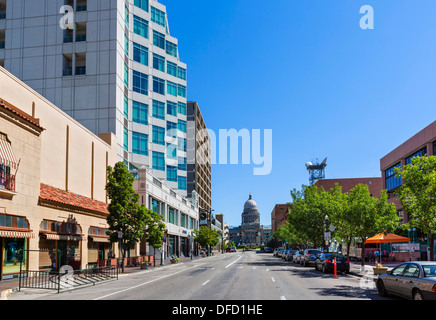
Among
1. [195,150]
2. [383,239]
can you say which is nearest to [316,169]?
[195,150]

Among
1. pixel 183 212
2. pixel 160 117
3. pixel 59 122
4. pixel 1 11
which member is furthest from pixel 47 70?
pixel 183 212

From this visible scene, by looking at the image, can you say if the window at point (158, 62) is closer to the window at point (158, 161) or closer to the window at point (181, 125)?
the window at point (181, 125)

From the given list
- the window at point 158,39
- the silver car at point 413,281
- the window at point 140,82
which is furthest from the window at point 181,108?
the silver car at point 413,281

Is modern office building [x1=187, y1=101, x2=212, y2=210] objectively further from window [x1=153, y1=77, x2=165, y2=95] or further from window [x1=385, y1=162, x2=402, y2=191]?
window [x1=385, y1=162, x2=402, y2=191]

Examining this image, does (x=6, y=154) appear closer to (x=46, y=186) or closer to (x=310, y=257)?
(x=46, y=186)

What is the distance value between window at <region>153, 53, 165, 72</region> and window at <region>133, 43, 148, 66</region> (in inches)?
117

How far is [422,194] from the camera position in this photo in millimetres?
21859

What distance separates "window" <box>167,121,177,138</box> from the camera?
6819cm

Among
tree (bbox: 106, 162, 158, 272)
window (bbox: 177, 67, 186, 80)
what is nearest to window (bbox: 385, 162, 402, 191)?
tree (bbox: 106, 162, 158, 272)

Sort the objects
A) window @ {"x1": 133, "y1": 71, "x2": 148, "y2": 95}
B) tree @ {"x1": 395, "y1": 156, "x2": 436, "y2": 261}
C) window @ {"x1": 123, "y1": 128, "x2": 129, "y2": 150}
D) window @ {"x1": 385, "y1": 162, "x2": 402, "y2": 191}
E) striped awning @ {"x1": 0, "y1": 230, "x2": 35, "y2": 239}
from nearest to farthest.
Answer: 1. tree @ {"x1": 395, "y1": 156, "x2": 436, "y2": 261}
2. striped awning @ {"x1": 0, "y1": 230, "x2": 35, "y2": 239}
3. window @ {"x1": 123, "y1": 128, "x2": 129, "y2": 150}
4. window @ {"x1": 385, "y1": 162, "x2": 402, "y2": 191}
5. window @ {"x1": 133, "y1": 71, "x2": 148, "y2": 95}

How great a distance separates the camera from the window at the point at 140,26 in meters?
58.0

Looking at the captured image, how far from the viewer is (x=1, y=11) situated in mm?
51812

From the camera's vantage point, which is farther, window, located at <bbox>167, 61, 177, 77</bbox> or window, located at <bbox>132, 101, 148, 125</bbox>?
window, located at <bbox>167, 61, 177, 77</bbox>

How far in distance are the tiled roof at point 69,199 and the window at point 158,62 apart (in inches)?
1193
